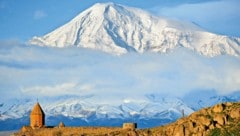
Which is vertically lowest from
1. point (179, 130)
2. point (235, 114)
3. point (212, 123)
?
point (179, 130)

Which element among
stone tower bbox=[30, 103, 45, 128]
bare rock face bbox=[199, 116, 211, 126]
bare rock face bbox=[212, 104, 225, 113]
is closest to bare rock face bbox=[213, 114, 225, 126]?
bare rock face bbox=[199, 116, 211, 126]

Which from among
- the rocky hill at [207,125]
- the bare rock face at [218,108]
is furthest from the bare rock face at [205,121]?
the bare rock face at [218,108]

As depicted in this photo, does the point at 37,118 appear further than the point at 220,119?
Yes

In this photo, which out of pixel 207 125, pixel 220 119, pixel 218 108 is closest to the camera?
pixel 207 125

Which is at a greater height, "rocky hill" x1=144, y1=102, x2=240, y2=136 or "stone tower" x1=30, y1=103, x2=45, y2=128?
"stone tower" x1=30, y1=103, x2=45, y2=128

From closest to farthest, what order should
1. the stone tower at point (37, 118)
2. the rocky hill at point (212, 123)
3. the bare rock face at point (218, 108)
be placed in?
the rocky hill at point (212, 123) → the bare rock face at point (218, 108) → the stone tower at point (37, 118)

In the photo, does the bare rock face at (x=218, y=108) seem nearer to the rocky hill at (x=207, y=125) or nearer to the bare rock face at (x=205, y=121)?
the rocky hill at (x=207, y=125)

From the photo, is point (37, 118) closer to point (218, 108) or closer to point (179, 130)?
point (179, 130)

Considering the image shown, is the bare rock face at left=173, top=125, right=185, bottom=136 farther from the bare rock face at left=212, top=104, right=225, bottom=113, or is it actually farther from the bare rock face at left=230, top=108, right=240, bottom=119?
the bare rock face at left=230, top=108, right=240, bottom=119

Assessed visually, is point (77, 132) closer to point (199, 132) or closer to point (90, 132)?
point (90, 132)

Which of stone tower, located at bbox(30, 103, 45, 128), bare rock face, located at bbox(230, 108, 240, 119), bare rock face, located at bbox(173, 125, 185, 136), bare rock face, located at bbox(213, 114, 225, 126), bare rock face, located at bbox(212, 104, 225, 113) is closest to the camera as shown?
bare rock face, located at bbox(213, 114, 225, 126)

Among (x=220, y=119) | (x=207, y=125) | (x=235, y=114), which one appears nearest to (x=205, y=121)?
(x=207, y=125)

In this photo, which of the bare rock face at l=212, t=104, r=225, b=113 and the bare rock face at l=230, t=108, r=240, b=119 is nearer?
the bare rock face at l=230, t=108, r=240, b=119

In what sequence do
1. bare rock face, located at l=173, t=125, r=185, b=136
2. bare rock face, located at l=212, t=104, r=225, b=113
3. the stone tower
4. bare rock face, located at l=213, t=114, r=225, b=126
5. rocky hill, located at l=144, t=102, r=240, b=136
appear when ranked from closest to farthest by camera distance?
rocky hill, located at l=144, t=102, r=240, b=136 < bare rock face, located at l=213, t=114, r=225, b=126 < bare rock face, located at l=173, t=125, r=185, b=136 < bare rock face, located at l=212, t=104, r=225, b=113 < the stone tower
